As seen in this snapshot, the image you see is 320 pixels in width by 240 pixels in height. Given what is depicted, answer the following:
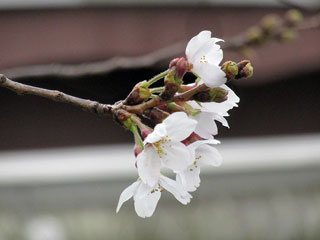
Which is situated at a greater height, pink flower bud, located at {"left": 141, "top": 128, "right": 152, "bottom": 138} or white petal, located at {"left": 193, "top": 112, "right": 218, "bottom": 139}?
white petal, located at {"left": 193, "top": 112, "right": 218, "bottom": 139}

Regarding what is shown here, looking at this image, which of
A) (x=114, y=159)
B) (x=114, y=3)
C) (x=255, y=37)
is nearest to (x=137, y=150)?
(x=255, y=37)

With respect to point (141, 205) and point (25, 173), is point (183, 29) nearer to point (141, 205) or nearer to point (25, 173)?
point (25, 173)

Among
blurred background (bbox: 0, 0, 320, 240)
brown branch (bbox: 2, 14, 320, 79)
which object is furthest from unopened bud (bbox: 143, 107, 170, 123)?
blurred background (bbox: 0, 0, 320, 240)

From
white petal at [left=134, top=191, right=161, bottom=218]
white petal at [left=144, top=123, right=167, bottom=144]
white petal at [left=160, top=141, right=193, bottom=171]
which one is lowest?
white petal at [left=134, top=191, right=161, bottom=218]

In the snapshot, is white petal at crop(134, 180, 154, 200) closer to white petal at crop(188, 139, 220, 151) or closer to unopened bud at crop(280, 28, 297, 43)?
white petal at crop(188, 139, 220, 151)

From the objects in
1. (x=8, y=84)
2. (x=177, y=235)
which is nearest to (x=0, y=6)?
(x=177, y=235)

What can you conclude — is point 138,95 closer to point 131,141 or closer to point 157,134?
point 157,134
